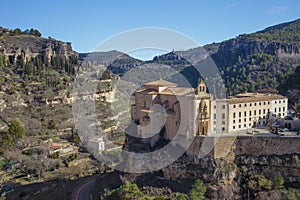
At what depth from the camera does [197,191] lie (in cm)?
2547

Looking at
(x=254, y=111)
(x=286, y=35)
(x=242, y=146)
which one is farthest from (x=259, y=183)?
(x=286, y=35)

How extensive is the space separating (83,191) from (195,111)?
51.8 feet

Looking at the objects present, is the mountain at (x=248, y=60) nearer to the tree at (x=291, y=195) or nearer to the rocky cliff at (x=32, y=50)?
the rocky cliff at (x=32, y=50)

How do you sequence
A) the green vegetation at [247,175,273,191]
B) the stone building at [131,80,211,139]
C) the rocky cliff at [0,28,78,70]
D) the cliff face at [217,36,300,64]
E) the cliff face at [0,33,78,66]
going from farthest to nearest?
1. the cliff face at [217,36,300,64]
2. the cliff face at [0,33,78,66]
3. the rocky cliff at [0,28,78,70]
4. the stone building at [131,80,211,139]
5. the green vegetation at [247,175,273,191]

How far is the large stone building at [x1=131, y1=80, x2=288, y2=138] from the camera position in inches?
1109

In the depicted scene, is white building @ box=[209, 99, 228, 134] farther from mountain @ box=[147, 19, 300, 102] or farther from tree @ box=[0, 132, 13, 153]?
mountain @ box=[147, 19, 300, 102]

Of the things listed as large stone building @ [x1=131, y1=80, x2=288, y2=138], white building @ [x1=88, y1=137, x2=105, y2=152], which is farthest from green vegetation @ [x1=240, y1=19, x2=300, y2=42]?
white building @ [x1=88, y1=137, x2=105, y2=152]

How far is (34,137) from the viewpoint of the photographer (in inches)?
1961

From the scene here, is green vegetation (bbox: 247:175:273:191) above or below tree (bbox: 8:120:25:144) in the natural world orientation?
below

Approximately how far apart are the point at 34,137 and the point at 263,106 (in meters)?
34.0

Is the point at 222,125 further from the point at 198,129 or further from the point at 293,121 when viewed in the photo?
the point at 293,121

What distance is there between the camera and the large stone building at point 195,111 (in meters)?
28.2

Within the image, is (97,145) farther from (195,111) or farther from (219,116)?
(195,111)

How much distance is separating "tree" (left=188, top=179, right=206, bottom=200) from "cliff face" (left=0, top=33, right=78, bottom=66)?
54.8 m
